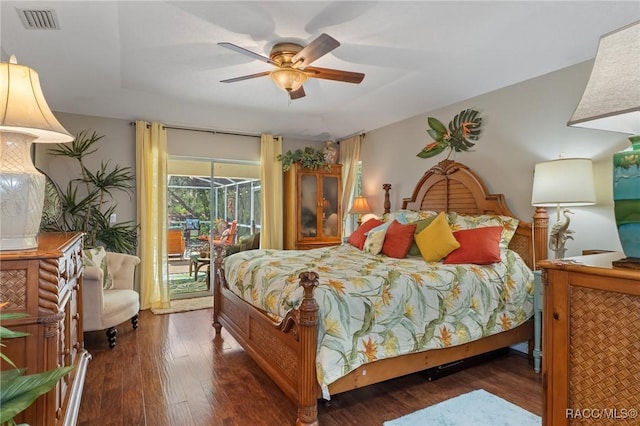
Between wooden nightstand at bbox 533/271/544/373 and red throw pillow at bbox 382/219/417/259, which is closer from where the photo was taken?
wooden nightstand at bbox 533/271/544/373

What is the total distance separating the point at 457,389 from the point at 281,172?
397cm

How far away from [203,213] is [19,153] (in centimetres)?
405

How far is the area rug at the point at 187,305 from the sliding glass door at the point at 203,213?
22 cm

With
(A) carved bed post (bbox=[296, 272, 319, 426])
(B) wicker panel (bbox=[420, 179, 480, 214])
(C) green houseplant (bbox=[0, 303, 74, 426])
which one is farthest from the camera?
(B) wicker panel (bbox=[420, 179, 480, 214])

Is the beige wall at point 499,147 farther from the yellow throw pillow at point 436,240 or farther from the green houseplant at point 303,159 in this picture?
the yellow throw pillow at point 436,240

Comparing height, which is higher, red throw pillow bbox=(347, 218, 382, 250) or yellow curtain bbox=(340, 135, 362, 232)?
yellow curtain bbox=(340, 135, 362, 232)

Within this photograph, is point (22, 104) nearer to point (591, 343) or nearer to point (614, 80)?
point (614, 80)

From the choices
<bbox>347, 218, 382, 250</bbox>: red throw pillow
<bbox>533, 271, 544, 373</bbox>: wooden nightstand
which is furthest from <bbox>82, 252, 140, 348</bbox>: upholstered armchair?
<bbox>533, 271, 544, 373</bbox>: wooden nightstand

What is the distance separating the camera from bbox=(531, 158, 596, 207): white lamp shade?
261cm

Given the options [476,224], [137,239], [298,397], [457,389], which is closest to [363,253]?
[476,224]

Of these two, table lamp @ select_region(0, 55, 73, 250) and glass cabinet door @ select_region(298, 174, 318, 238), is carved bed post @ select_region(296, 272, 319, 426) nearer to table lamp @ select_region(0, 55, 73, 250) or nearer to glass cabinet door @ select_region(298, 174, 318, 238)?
table lamp @ select_region(0, 55, 73, 250)

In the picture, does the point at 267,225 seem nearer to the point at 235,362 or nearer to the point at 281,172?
the point at 281,172

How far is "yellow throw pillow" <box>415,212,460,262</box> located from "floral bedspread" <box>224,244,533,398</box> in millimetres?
142

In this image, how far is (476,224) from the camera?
3.39 meters
